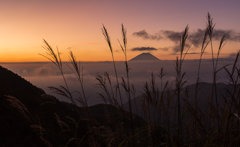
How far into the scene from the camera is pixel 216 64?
2441 millimetres

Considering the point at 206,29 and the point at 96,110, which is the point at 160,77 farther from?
the point at 96,110

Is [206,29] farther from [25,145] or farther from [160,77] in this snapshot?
[25,145]

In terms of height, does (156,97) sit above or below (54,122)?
above

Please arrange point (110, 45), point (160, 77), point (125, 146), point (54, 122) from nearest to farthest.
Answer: point (110, 45), point (125, 146), point (160, 77), point (54, 122)

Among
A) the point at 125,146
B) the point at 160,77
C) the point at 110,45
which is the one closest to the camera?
the point at 110,45

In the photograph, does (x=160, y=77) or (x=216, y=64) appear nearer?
(x=216, y=64)

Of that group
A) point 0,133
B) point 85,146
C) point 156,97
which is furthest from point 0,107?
point 156,97

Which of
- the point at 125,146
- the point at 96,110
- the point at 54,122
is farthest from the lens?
the point at 96,110

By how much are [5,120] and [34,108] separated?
166 cm

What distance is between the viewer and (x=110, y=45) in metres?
2.01

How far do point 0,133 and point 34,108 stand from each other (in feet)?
6.93

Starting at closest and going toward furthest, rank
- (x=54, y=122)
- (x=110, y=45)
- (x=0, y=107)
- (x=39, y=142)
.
Result: 1. (x=110, y=45)
2. (x=39, y=142)
3. (x=0, y=107)
4. (x=54, y=122)

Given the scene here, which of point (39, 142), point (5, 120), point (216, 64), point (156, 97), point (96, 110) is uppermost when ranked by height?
point (216, 64)

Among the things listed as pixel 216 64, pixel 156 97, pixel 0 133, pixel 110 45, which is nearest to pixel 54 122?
pixel 0 133
